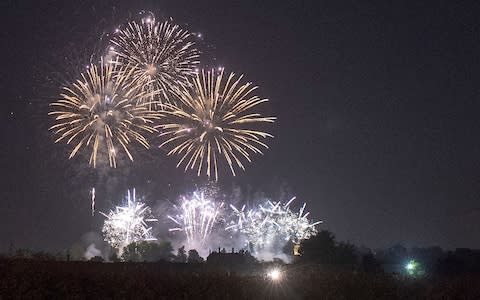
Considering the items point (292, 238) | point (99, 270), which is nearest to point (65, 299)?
point (99, 270)

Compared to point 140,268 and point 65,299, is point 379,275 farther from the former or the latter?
point 65,299

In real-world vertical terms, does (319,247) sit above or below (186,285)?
above

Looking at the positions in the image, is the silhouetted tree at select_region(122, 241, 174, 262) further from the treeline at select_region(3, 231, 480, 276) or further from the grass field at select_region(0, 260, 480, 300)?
the grass field at select_region(0, 260, 480, 300)

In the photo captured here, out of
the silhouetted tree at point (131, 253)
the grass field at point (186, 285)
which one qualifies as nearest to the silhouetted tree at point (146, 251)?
the silhouetted tree at point (131, 253)

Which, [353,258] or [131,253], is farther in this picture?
[131,253]

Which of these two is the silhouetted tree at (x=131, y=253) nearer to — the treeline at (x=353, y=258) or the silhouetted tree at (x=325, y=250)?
the treeline at (x=353, y=258)

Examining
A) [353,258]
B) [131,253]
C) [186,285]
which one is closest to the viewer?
[186,285]

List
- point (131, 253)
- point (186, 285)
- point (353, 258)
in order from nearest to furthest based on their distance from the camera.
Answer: point (186, 285)
point (353, 258)
point (131, 253)

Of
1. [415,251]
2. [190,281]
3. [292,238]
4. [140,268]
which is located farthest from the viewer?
[415,251]

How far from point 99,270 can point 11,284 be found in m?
3.54

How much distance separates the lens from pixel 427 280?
24.3 m

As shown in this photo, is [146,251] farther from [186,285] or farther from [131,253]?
[186,285]

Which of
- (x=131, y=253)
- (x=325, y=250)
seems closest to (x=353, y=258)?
(x=325, y=250)

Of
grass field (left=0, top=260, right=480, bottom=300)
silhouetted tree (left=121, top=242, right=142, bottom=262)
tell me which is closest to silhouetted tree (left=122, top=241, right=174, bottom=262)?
silhouetted tree (left=121, top=242, right=142, bottom=262)
